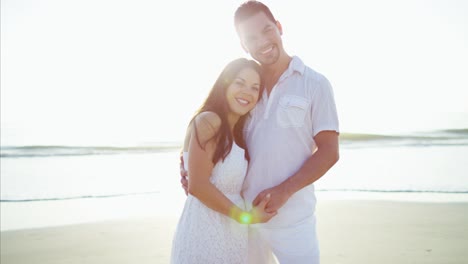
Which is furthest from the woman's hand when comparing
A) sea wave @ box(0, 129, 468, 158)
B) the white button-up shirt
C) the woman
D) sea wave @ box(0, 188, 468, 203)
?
sea wave @ box(0, 129, 468, 158)

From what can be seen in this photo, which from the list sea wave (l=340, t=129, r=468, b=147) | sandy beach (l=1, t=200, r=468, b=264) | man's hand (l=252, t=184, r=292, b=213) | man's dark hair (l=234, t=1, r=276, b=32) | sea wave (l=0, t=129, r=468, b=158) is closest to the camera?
man's hand (l=252, t=184, r=292, b=213)

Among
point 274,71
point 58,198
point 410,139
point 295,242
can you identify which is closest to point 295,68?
point 274,71

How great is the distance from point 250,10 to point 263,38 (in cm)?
20

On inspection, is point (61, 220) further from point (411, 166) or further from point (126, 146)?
point (126, 146)

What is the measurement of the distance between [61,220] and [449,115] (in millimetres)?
42051

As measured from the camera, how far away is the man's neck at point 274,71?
291 centimetres

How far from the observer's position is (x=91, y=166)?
1605 cm

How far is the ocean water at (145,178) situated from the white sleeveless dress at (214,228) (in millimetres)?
5979

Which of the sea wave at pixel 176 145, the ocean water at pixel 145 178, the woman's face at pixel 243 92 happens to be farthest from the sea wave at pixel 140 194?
the sea wave at pixel 176 145

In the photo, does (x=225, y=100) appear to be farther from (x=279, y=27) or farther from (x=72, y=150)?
(x=72, y=150)

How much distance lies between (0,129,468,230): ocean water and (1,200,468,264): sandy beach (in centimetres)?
103

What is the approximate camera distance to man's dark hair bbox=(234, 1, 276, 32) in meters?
2.86

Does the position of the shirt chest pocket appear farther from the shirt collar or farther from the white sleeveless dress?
the white sleeveless dress

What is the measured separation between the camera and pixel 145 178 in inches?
495
